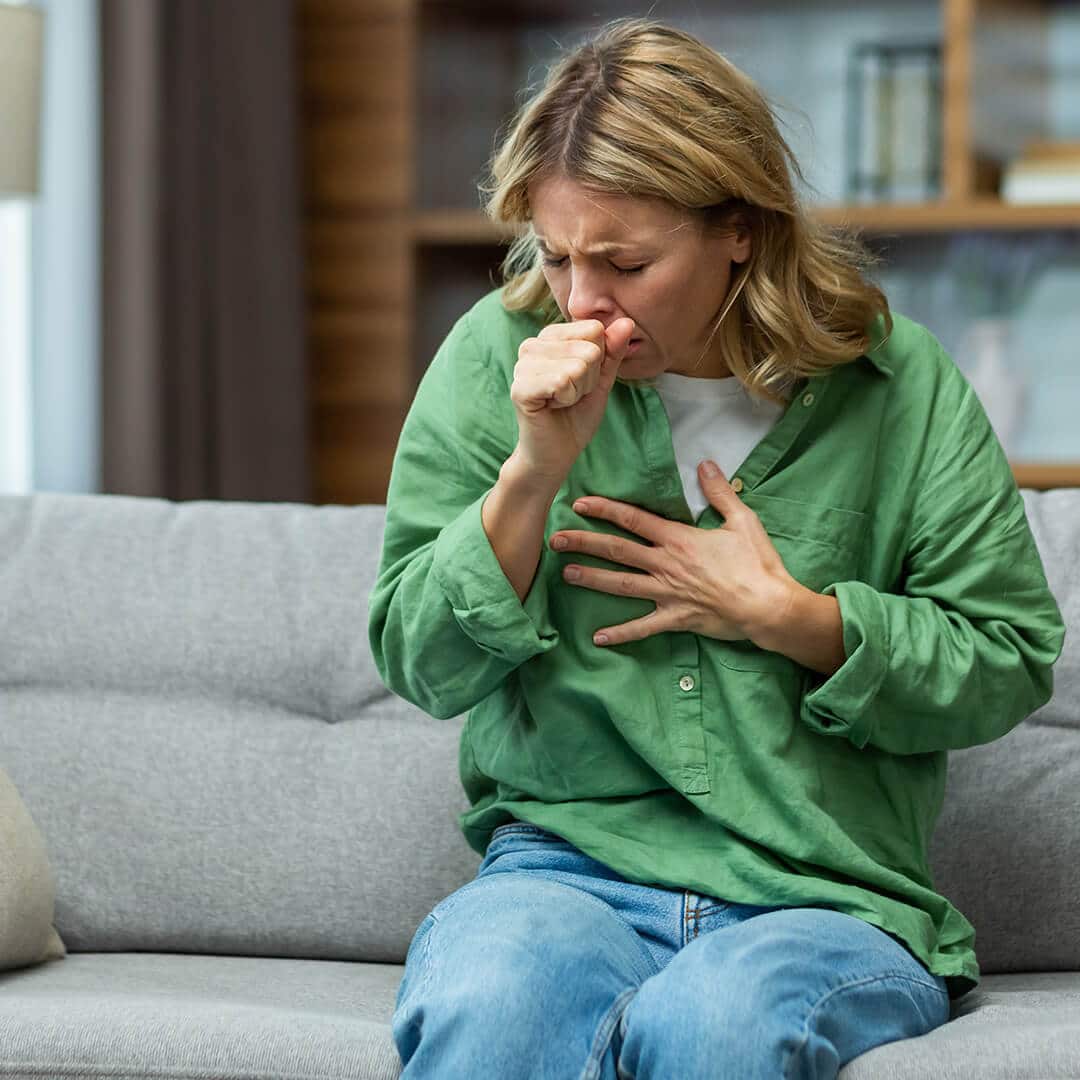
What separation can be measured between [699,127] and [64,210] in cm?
167

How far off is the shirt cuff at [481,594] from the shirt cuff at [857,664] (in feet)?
0.74

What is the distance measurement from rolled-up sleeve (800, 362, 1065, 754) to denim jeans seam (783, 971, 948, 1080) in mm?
187

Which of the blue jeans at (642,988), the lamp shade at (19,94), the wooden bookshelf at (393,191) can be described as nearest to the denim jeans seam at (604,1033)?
the blue jeans at (642,988)

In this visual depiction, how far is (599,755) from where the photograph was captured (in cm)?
137

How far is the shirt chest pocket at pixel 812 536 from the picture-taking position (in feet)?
4.54

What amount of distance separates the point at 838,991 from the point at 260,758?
0.70 metres

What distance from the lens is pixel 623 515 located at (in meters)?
1.39

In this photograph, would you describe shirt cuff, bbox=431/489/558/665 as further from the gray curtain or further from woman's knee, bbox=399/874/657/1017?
the gray curtain

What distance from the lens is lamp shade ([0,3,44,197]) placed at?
7.28 ft

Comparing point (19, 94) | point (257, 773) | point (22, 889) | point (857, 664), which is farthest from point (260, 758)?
point (19, 94)

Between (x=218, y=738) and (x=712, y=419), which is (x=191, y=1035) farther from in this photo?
(x=712, y=419)

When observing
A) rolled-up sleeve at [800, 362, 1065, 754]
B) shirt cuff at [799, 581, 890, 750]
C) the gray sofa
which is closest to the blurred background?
the gray sofa

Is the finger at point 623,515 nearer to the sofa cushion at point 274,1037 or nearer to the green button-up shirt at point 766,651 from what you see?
the green button-up shirt at point 766,651

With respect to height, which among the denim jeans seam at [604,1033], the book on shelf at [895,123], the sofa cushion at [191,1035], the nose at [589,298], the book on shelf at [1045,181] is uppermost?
the book on shelf at [895,123]
